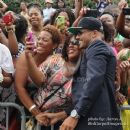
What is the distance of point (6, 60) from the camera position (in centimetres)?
529

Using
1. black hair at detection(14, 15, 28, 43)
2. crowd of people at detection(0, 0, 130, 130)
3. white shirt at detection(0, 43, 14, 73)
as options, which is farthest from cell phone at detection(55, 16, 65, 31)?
white shirt at detection(0, 43, 14, 73)

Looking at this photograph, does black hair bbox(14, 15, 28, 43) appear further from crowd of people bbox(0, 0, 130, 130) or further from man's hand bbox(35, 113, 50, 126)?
man's hand bbox(35, 113, 50, 126)

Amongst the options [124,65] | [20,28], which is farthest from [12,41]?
[124,65]

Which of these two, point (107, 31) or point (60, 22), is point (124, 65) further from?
point (60, 22)

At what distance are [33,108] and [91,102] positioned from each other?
0.85 meters

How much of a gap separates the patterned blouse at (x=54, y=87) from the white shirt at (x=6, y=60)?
36cm

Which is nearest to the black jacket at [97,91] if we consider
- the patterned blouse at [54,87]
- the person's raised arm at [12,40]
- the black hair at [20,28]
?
the patterned blouse at [54,87]

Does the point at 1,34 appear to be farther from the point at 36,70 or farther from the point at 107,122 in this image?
the point at 107,122

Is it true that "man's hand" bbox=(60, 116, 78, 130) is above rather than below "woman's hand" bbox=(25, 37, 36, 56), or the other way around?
below

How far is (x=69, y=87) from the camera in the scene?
16.4 feet

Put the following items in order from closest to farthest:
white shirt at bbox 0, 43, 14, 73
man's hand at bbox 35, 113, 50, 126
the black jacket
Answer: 1. the black jacket
2. man's hand at bbox 35, 113, 50, 126
3. white shirt at bbox 0, 43, 14, 73

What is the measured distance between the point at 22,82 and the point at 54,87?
1.16 ft

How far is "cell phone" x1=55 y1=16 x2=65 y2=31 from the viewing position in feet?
20.0

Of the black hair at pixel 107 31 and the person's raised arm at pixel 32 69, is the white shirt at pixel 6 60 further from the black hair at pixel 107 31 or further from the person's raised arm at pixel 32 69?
the black hair at pixel 107 31
